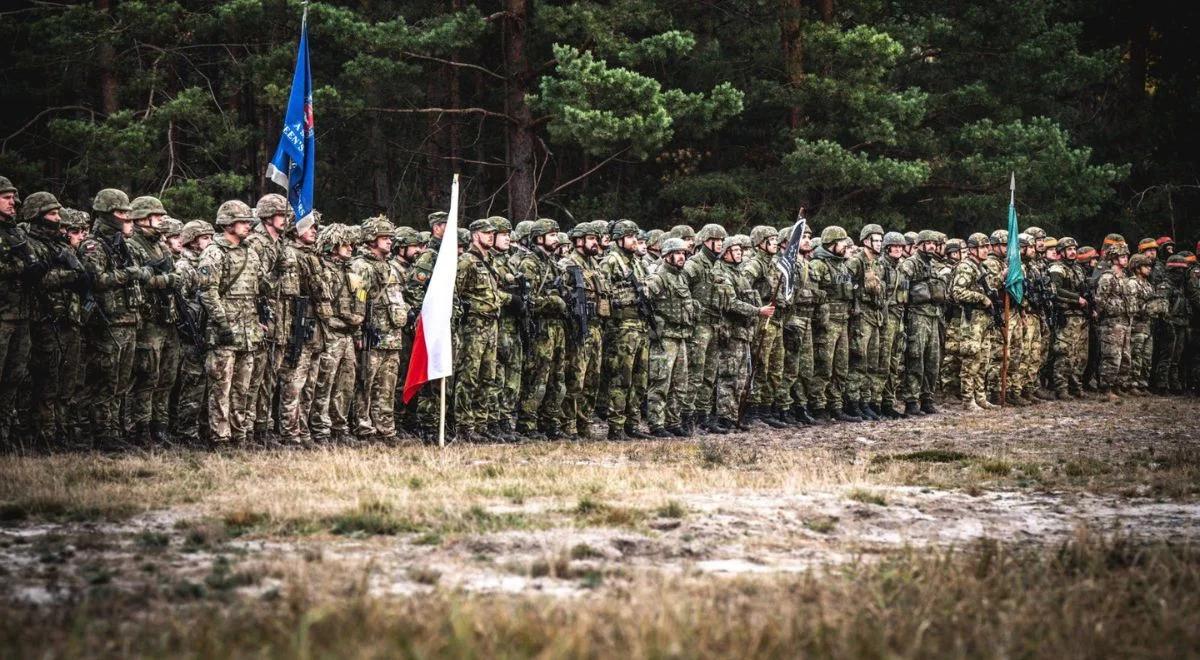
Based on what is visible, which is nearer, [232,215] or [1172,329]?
[232,215]

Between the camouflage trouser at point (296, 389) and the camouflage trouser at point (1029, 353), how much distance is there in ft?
37.0

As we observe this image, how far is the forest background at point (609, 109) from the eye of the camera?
23.8 m

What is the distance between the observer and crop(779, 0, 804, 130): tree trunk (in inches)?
1065

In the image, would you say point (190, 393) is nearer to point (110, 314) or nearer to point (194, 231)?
point (110, 314)

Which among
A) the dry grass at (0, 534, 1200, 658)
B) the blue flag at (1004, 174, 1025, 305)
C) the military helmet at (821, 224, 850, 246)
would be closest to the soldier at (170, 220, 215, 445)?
the dry grass at (0, 534, 1200, 658)

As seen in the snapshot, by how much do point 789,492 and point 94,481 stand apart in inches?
211

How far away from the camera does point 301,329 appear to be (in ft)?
43.4

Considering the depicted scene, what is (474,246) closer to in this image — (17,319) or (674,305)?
(674,305)

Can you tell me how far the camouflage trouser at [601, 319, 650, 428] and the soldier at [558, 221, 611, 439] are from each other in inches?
9.6

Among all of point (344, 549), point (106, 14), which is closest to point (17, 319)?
point (344, 549)

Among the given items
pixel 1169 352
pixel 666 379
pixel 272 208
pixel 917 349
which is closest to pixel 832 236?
pixel 917 349

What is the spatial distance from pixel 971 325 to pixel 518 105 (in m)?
11.1

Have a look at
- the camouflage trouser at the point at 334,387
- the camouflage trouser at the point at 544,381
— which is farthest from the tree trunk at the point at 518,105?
the camouflage trouser at the point at 334,387

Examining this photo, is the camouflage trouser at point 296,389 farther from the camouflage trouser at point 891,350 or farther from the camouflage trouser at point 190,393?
the camouflage trouser at point 891,350
